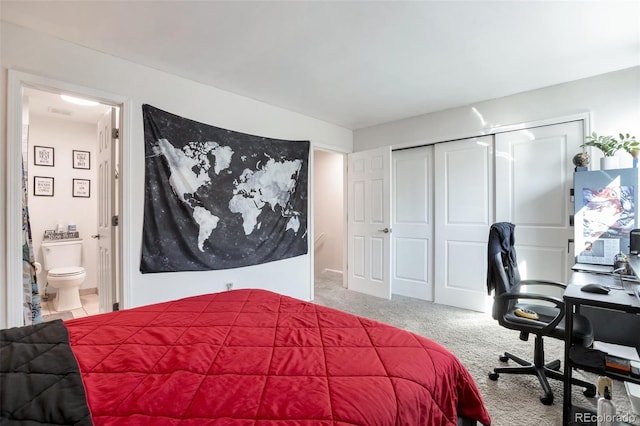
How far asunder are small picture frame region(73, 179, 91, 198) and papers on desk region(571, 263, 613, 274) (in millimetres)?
5630

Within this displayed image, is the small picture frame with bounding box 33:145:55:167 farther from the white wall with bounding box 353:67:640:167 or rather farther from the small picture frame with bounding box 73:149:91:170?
the white wall with bounding box 353:67:640:167

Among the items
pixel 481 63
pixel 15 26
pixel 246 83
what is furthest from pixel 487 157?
pixel 15 26

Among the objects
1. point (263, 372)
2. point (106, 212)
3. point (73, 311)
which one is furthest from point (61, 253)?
point (263, 372)

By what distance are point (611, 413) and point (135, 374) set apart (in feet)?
6.59

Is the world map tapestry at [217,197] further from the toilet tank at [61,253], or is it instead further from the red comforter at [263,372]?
the toilet tank at [61,253]

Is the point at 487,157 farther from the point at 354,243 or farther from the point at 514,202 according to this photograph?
the point at 354,243

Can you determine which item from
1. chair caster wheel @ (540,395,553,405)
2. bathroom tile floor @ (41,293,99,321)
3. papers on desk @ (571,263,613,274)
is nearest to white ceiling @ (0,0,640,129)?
papers on desk @ (571,263,613,274)

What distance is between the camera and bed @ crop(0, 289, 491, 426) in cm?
76

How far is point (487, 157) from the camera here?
3.43 m

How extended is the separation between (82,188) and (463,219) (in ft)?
16.9

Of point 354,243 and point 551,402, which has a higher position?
point 354,243

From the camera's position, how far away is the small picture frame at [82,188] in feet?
13.3

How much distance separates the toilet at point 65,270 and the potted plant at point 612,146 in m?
5.49

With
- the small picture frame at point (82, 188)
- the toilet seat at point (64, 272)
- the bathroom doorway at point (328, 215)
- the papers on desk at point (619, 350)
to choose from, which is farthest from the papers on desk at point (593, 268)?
the small picture frame at point (82, 188)
